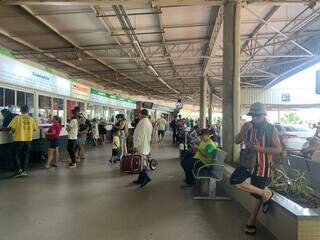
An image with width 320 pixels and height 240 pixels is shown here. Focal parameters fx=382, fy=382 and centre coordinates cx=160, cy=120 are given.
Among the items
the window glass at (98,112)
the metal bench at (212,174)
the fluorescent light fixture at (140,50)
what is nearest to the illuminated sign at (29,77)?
the fluorescent light fixture at (140,50)

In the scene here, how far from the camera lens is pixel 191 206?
6.02 meters

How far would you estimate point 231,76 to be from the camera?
28.1ft

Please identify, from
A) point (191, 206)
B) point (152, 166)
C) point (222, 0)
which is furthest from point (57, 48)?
point (191, 206)

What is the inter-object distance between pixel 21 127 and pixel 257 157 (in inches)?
243

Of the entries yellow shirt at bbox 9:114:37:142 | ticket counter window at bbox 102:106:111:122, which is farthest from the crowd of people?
ticket counter window at bbox 102:106:111:122

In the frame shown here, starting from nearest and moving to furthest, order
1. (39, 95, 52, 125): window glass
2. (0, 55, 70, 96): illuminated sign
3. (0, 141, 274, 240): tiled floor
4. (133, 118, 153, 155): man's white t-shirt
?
(0, 141, 274, 240): tiled floor
(133, 118, 153, 155): man's white t-shirt
(0, 55, 70, 96): illuminated sign
(39, 95, 52, 125): window glass

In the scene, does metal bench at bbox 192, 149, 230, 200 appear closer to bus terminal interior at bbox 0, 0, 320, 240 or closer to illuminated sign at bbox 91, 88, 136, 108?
bus terminal interior at bbox 0, 0, 320, 240

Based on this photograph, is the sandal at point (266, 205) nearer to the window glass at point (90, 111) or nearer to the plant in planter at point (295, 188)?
the plant in planter at point (295, 188)

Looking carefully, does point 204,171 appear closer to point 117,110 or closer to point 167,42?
point 167,42

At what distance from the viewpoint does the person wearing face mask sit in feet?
14.5

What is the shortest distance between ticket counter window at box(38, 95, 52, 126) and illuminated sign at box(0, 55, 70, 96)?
0.32m

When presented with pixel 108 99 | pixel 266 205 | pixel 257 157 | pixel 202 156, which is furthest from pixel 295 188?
pixel 108 99

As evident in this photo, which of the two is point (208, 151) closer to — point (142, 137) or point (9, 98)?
point (142, 137)

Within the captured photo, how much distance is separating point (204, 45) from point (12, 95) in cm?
867
